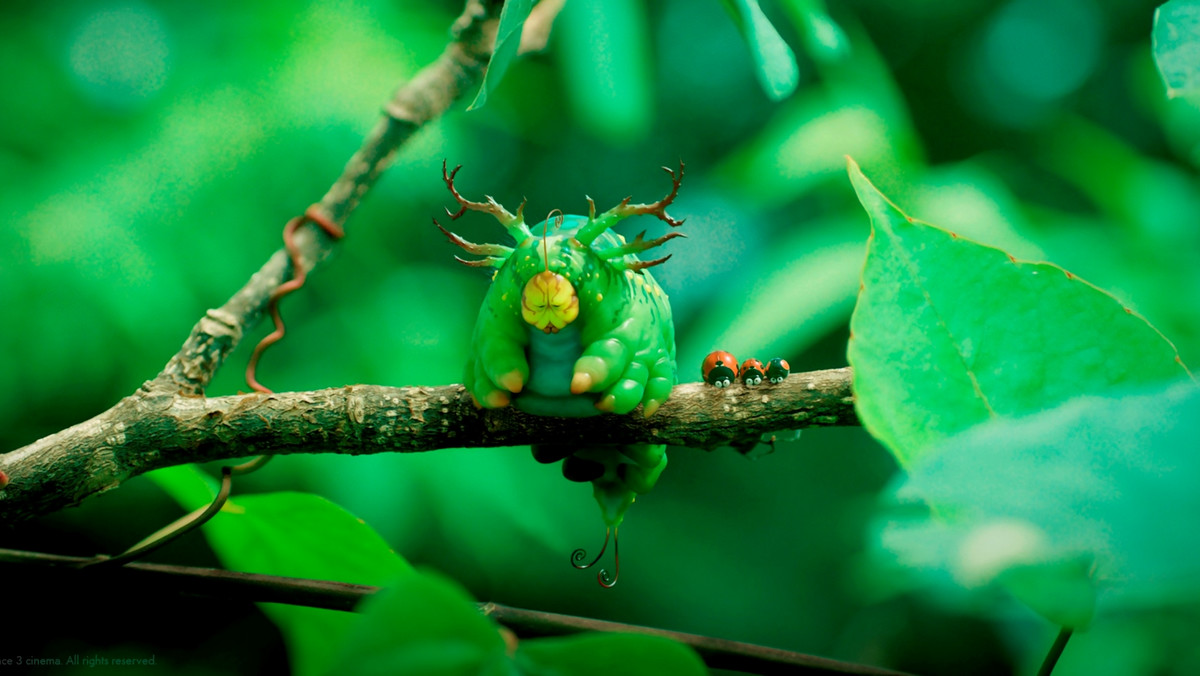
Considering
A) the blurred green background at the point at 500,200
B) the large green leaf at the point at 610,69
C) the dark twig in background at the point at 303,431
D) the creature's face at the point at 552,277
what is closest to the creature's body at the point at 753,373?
the dark twig in background at the point at 303,431

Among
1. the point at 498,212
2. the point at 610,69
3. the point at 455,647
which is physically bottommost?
the point at 455,647

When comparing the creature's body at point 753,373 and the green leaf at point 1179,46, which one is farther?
the creature's body at point 753,373

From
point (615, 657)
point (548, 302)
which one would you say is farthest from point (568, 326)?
point (615, 657)

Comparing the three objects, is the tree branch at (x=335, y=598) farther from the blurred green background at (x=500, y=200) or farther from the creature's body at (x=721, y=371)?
the blurred green background at (x=500, y=200)

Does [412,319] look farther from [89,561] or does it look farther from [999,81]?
[999,81]

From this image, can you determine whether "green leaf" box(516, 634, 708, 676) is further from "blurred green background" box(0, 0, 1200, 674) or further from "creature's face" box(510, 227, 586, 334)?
"blurred green background" box(0, 0, 1200, 674)

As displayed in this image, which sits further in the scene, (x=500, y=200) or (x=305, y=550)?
(x=500, y=200)

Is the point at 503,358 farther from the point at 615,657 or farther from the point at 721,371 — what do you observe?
the point at 615,657
